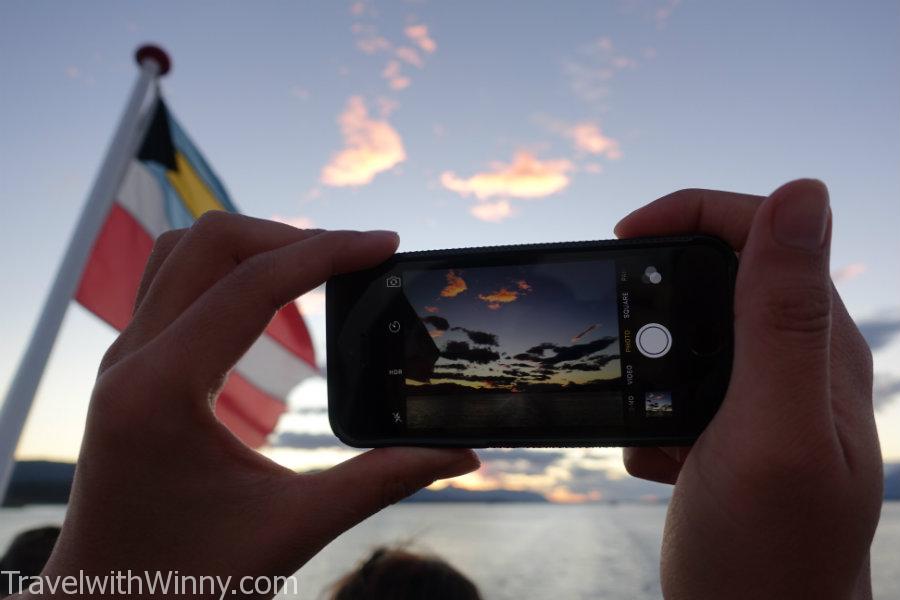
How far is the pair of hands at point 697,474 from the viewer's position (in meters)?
1.16

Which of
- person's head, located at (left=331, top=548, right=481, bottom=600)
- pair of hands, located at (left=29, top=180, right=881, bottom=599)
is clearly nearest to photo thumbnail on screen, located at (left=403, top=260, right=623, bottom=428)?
pair of hands, located at (left=29, top=180, right=881, bottom=599)

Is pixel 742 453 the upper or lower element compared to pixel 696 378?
lower

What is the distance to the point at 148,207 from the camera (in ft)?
19.2

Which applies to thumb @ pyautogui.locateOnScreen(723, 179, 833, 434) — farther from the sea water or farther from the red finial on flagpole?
the sea water

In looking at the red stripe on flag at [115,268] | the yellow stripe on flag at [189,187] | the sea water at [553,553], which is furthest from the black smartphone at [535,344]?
the sea water at [553,553]

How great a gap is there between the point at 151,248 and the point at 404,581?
388cm

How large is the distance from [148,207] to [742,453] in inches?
234

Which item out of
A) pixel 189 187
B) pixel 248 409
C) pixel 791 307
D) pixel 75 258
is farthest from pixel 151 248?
pixel 791 307

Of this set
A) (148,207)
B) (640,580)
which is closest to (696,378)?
(148,207)

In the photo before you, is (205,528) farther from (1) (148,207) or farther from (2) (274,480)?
(1) (148,207)

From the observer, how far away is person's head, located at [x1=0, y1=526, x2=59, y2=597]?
142 inches

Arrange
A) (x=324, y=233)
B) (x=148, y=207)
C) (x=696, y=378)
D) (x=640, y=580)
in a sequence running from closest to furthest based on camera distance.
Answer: (x=324, y=233) → (x=696, y=378) → (x=148, y=207) → (x=640, y=580)

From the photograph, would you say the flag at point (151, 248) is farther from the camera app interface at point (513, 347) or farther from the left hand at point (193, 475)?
the left hand at point (193, 475)

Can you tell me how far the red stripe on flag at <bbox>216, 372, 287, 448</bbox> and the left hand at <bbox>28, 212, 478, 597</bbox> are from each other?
16.0ft
